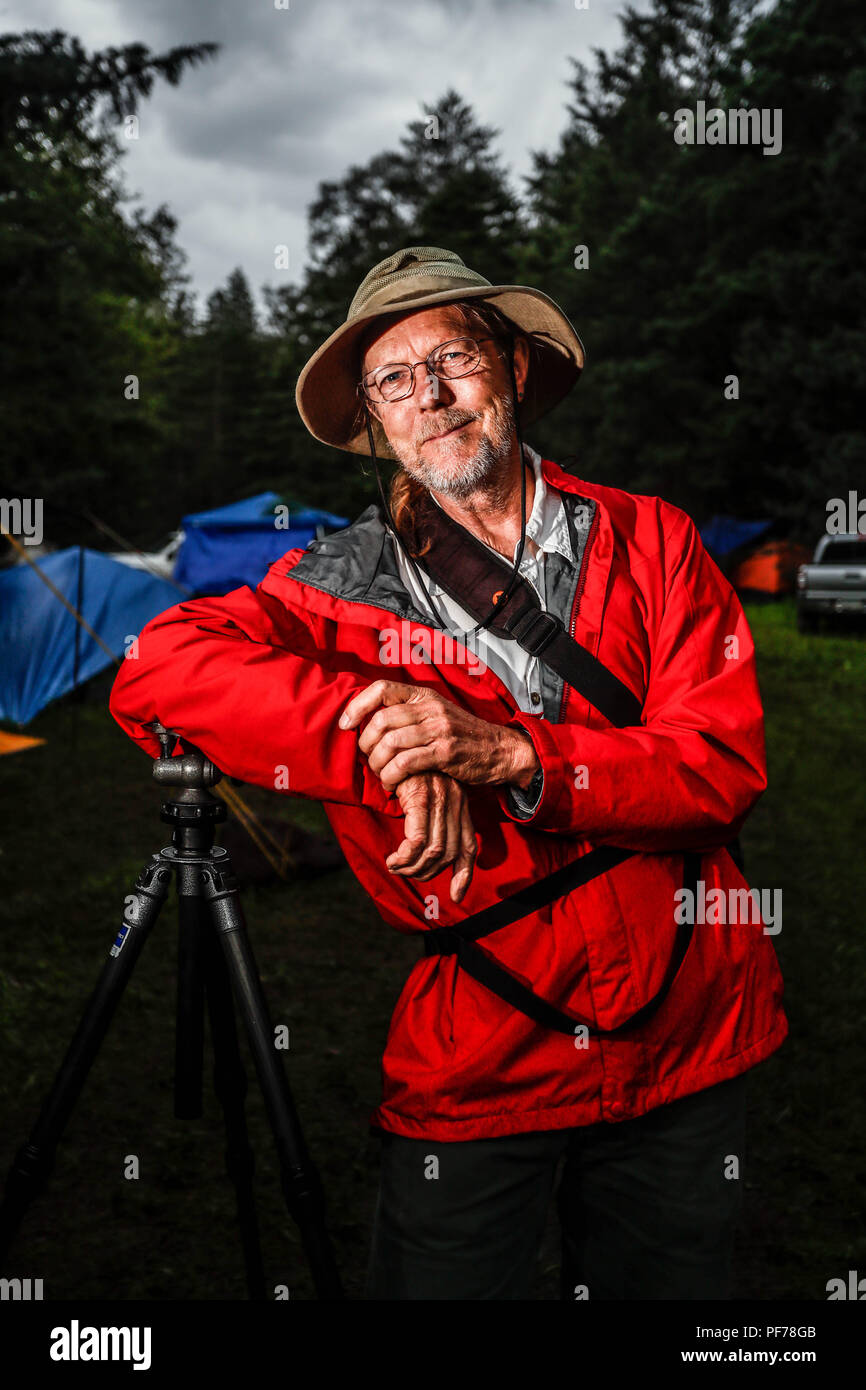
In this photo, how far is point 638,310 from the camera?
2841cm

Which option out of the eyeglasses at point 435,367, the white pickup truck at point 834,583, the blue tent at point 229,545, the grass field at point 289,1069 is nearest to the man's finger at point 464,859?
the eyeglasses at point 435,367

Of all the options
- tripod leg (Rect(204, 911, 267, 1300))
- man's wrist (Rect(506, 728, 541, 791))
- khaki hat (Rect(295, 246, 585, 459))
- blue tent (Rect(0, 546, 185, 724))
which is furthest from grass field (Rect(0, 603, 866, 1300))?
blue tent (Rect(0, 546, 185, 724))

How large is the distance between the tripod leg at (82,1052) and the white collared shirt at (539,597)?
2.05ft

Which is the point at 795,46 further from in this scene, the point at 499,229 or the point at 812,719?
the point at 812,719

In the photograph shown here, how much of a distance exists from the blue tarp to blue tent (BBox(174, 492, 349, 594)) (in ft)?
41.8

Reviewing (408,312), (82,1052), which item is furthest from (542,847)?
(408,312)

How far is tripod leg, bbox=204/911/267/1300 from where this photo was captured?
71.9 inches

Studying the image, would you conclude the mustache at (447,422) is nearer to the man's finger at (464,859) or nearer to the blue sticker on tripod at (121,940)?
the man's finger at (464,859)

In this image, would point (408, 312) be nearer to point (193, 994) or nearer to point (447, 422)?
point (447, 422)

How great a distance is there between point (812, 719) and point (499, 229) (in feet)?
74.7

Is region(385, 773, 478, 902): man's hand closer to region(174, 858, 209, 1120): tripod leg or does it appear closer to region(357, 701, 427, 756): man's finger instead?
region(357, 701, 427, 756): man's finger

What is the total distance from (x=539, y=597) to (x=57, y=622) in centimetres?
967

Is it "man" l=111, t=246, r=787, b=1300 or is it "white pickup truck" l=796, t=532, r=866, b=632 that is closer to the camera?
"man" l=111, t=246, r=787, b=1300

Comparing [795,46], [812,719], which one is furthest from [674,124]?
[812,719]
